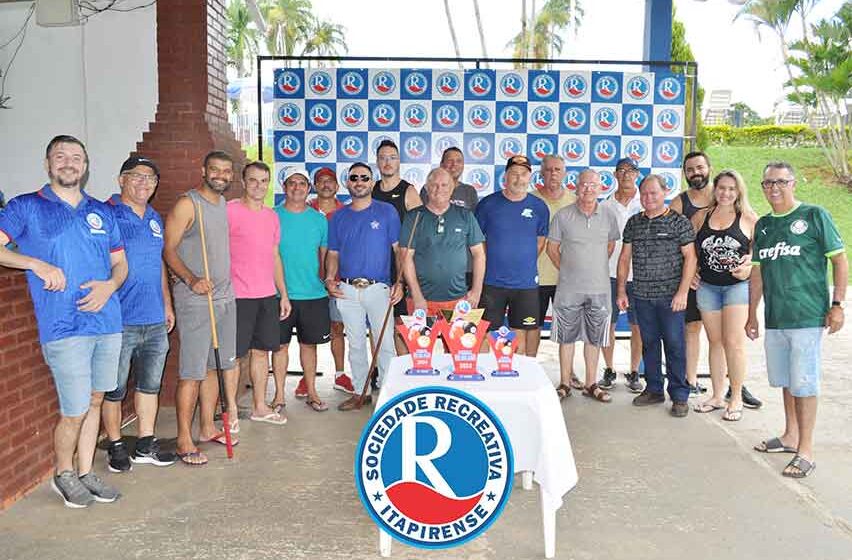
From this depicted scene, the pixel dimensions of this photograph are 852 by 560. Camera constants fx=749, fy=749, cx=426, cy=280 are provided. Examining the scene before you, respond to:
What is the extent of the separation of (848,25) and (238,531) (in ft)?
65.2

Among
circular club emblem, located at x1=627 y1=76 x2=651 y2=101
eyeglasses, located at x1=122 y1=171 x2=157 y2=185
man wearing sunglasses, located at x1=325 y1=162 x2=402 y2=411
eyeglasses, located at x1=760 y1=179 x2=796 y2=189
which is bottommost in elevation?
man wearing sunglasses, located at x1=325 y1=162 x2=402 y2=411

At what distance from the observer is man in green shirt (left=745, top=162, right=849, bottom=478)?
3766 mm

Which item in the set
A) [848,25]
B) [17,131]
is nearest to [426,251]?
[17,131]

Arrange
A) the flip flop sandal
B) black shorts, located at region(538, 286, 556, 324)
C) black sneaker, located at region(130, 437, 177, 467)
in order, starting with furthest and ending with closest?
black shorts, located at region(538, 286, 556, 324) < the flip flop sandal < black sneaker, located at region(130, 437, 177, 467)

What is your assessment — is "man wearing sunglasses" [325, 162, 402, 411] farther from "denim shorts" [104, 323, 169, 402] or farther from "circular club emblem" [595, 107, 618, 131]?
"circular club emblem" [595, 107, 618, 131]

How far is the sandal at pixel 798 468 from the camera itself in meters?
3.82

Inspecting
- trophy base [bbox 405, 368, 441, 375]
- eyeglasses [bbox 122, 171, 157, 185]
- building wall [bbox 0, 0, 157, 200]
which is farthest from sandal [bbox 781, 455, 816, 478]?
building wall [bbox 0, 0, 157, 200]

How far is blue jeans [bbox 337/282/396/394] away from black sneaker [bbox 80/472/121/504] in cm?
182

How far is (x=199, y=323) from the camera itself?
390 cm

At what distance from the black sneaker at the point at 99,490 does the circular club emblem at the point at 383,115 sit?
12.1 ft

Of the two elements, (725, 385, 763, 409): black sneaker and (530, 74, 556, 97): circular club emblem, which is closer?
(725, 385, 763, 409): black sneaker

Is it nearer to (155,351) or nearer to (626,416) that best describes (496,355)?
(155,351)

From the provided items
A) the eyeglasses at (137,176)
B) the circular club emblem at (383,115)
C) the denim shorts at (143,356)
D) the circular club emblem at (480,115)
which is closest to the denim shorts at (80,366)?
the denim shorts at (143,356)

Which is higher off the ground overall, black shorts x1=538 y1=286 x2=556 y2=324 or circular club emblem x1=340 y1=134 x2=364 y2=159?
circular club emblem x1=340 y1=134 x2=364 y2=159
